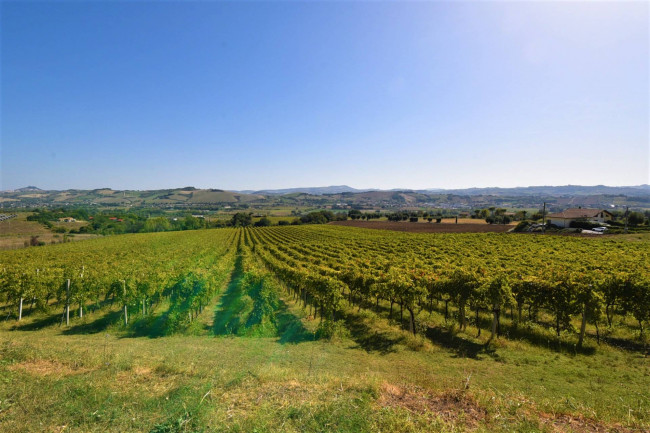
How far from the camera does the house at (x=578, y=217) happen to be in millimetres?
78562

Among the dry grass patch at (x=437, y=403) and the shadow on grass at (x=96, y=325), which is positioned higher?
the dry grass patch at (x=437, y=403)

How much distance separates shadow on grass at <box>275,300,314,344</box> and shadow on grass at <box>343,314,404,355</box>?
8.52 ft

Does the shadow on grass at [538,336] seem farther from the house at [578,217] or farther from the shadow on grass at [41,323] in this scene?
the house at [578,217]

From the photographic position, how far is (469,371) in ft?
36.6

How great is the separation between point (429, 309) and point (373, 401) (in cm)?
1439

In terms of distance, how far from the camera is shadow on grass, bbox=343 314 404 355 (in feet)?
46.0

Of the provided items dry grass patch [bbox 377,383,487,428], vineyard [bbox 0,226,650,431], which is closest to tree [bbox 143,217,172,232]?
vineyard [bbox 0,226,650,431]

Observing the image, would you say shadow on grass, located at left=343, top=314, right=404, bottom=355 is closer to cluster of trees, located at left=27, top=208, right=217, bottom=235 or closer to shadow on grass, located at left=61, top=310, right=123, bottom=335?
shadow on grass, located at left=61, top=310, right=123, bottom=335

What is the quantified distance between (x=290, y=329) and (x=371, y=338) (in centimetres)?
506

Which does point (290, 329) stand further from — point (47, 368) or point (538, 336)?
point (538, 336)

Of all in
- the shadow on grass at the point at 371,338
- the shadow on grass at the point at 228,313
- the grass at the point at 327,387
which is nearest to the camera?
the grass at the point at 327,387

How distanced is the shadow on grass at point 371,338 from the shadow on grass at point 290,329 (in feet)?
8.52

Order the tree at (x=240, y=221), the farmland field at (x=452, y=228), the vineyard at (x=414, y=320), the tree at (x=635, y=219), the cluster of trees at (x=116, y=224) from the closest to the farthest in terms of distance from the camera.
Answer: the vineyard at (x=414, y=320) < the tree at (x=635, y=219) < the farmland field at (x=452, y=228) < the cluster of trees at (x=116, y=224) < the tree at (x=240, y=221)

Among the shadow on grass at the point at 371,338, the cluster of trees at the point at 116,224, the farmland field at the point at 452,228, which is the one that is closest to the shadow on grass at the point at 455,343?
the shadow on grass at the point at 371,338
